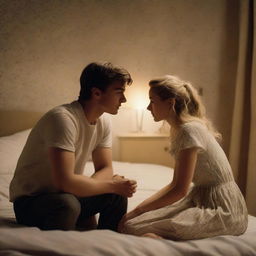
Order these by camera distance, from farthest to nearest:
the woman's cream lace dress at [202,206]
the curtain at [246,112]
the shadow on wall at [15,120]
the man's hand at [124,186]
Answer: the curtain at [246,112] < the shadow on wall at [15,120] < the man's hand at [124,186] < the woman's cream lace dress at [202,206]

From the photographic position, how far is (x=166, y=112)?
145cm

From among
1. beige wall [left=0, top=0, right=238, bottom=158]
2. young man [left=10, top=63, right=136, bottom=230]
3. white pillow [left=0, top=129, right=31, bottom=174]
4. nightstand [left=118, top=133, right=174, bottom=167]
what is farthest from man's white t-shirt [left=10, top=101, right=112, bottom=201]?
beige wall [left=0, top=0, right=238, bottom=158]

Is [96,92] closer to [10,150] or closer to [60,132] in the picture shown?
[60,132]

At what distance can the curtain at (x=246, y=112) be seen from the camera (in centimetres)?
291

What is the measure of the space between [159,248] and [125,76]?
2.48ft

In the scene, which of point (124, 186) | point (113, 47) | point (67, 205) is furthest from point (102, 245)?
point (113, 47)

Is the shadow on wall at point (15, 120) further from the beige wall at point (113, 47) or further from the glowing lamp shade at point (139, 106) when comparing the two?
the glowing lamp shade at point (139, 106)

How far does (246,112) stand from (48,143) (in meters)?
2.33

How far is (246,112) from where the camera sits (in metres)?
3.11

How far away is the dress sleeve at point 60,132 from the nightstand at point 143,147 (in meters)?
1.54

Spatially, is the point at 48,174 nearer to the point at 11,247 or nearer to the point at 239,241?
the point at 11,247

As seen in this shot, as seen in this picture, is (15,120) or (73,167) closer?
(73,167)

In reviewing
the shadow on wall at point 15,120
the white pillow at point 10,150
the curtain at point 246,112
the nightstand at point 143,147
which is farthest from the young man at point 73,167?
the curtain at point 246,112

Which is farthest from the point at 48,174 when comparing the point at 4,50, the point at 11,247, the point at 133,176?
the point at 4,50
